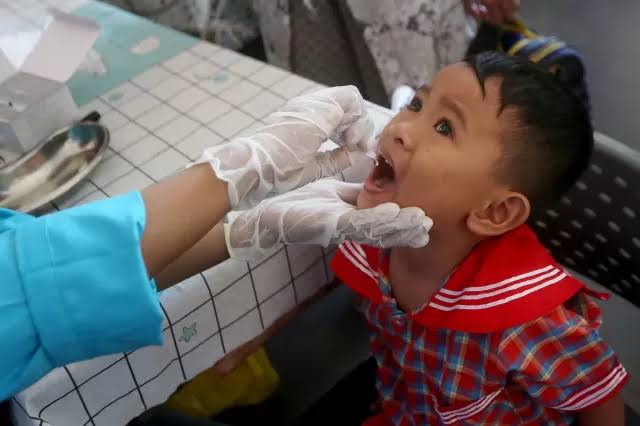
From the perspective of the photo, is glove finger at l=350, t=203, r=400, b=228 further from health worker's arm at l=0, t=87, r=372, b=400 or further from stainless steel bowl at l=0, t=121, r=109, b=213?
stainless steel bowl at l=0, t=121, r=109, b=213

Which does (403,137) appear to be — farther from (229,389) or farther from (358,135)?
(229,389)

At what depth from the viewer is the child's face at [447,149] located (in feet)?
2.30

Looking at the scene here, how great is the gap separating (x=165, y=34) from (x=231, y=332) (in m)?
0.83

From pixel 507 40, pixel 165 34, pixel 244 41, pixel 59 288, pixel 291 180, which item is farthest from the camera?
pixel 244 41

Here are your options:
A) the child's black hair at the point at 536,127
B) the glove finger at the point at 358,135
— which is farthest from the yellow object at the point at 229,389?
the child's black hair at the point at 536,127

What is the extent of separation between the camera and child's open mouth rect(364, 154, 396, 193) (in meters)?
0.75

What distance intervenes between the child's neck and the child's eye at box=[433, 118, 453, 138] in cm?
15

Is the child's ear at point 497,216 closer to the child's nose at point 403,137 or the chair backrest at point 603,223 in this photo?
the child's nose at point 403,137

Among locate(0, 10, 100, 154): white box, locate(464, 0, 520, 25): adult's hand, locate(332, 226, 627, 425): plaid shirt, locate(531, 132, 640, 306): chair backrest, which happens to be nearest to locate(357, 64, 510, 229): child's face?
locate(332, 226, 627, 425): plaid shirt

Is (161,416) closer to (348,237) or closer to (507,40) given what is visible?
(348,237)

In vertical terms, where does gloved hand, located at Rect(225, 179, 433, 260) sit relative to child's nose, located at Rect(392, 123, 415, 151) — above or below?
below

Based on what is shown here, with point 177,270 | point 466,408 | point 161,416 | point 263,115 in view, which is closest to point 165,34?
point 263,115

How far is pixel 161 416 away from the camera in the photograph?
0.93 m

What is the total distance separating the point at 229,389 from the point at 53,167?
594 millimetres
